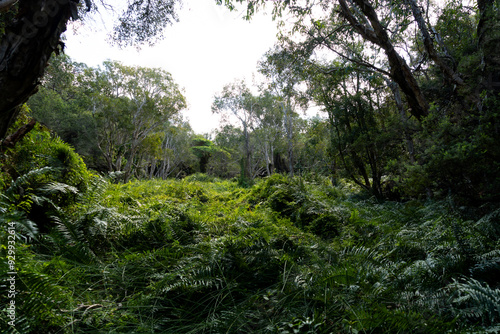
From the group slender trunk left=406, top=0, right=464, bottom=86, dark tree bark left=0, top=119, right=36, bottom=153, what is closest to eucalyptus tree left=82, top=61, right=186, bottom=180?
dark tree bark left=0, top=119, right=36, bottom=153

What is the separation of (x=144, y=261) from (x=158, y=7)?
4733mm

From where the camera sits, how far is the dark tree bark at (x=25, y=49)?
184cm

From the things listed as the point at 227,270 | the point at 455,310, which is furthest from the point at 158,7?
the point at 455,310

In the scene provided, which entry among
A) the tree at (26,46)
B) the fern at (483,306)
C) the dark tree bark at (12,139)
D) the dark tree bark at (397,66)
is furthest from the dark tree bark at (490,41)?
the dark tree bark at (12,139)

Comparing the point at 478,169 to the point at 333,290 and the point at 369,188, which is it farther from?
the point at 369,188

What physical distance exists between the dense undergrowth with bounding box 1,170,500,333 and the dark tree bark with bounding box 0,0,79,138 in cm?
76

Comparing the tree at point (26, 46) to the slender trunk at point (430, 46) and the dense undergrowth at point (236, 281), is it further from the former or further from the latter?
the slender trunk at point (430, 46)

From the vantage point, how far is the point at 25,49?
189 centimetres

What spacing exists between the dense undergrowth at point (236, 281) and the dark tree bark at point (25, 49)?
0.76m

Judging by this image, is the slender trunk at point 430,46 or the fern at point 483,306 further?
the slender trunk at point 430,46

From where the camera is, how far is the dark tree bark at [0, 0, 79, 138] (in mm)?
1842

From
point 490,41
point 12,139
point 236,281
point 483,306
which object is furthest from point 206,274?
point 490,41

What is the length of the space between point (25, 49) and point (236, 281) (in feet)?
9.05

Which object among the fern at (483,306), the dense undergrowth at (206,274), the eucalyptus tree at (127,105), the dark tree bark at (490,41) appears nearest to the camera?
the fern at (483,306)
